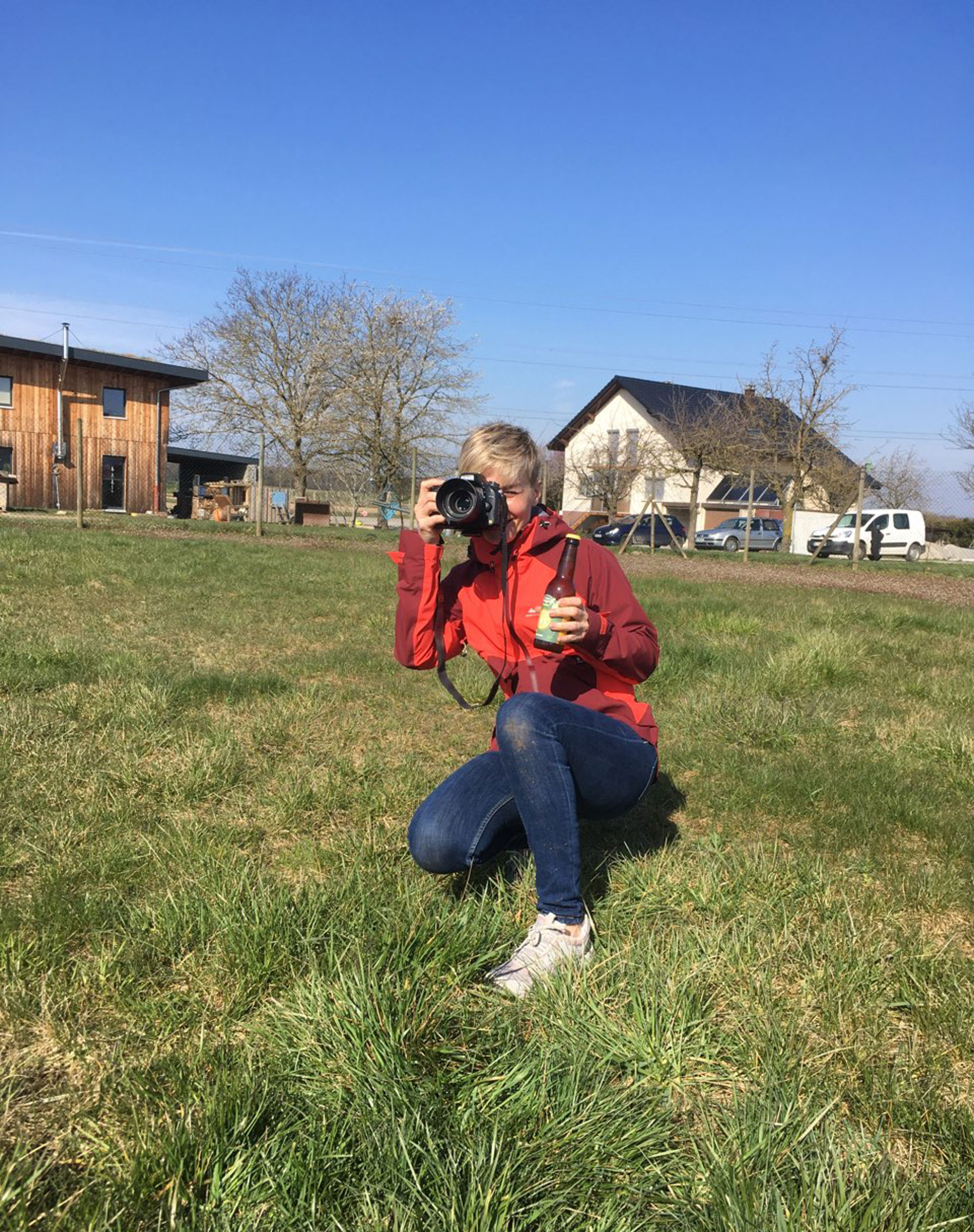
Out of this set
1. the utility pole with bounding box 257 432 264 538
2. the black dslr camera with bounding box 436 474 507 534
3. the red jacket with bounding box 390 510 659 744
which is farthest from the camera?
the utility pole with bounding box 257 432 264 538

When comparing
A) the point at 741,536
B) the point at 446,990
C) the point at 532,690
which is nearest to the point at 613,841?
the point at 532,690

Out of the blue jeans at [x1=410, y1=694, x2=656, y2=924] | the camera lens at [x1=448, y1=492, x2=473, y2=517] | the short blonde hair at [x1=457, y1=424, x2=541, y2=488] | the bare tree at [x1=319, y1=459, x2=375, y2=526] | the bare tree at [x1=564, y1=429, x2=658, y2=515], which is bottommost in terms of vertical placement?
the blue jeans at [x1=410, y1=694, x2=656, y2=924]

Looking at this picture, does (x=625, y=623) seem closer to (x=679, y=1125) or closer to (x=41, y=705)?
(x=679, y=1125)

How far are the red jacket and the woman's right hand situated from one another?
0.25 ft

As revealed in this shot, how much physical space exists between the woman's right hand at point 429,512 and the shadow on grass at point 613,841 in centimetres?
95

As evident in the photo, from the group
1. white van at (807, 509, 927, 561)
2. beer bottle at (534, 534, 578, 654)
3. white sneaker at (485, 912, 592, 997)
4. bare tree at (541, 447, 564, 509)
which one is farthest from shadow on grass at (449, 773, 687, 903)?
bare tree at (541, 447, 564, 509)

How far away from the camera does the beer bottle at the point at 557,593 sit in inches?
90.1

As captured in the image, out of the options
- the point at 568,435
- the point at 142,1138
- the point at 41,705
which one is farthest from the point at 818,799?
the point at 568,435

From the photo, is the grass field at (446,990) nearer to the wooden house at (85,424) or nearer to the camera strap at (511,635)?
the camera strap at (511,635)

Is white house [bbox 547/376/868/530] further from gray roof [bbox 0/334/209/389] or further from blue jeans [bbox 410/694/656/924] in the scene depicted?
blue jeans [bbox 410/694/656/924]

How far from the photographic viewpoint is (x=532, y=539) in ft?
8.74

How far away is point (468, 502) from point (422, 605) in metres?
0.41

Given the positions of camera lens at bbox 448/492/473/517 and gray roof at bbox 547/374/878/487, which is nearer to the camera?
camera lens at bbox 448/492/473/517

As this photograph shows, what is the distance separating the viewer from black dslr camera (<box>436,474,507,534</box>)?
249cm
